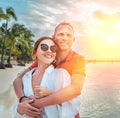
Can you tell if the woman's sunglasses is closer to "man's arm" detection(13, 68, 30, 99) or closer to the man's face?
the man's face

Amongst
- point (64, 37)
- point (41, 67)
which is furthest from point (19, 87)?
point (64, 37)

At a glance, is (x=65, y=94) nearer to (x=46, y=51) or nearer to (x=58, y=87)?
(x=58, y=87)

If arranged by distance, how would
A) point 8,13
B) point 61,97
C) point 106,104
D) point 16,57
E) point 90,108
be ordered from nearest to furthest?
point 61,97 < point 90,108 < point 106,104 < point 8,13 < point 16,57

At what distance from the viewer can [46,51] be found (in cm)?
101

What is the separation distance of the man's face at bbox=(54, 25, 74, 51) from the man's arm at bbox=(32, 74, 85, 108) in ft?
0.34

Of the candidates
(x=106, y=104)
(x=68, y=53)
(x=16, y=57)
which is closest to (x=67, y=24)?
(x=68, y=53)

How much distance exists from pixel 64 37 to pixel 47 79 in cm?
13

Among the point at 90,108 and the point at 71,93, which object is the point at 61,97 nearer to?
the point at 71,93

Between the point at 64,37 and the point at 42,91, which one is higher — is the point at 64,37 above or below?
above

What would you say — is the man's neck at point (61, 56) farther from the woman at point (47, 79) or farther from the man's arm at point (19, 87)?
the man's arm at point (19, 87)

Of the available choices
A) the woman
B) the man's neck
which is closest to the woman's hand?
the woman

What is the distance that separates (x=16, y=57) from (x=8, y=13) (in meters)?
7.12

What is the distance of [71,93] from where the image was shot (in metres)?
0.95

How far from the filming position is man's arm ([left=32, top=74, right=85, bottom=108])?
3.12 ft
